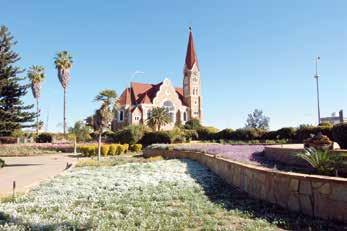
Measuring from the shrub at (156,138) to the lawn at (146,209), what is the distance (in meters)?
32.1

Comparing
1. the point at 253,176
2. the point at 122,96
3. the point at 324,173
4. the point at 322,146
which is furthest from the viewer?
the point at 122,96

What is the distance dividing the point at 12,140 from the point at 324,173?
47750mm

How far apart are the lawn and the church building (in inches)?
2482

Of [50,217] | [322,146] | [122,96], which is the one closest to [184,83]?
[122,96]

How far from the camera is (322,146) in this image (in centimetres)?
1262

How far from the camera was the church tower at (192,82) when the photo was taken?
83.9 metres

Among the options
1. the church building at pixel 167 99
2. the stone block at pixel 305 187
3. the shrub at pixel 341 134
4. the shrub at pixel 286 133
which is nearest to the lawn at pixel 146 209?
the stone block at pixel 305 187

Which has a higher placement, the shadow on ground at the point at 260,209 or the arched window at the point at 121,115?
the arched window at the point at 121,115

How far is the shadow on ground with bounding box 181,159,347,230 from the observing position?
5.98 metres

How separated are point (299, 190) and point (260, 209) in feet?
3.03

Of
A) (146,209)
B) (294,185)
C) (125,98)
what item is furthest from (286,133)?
(125,98)

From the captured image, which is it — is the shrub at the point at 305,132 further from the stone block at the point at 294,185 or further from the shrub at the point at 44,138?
the shrub at the point at 44,138

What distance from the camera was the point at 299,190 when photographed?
6879 mm

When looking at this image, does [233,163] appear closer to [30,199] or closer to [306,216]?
[306,216]
